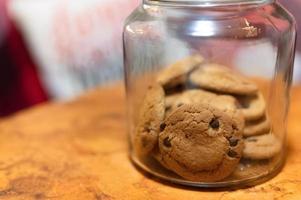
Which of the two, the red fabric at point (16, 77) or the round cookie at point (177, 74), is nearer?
the round cookie at point (177, 74)

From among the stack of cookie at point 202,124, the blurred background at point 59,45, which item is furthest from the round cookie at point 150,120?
the blurred background at point 59,45

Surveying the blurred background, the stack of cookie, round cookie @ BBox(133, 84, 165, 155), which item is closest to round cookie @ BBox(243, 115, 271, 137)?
the stack of cookie

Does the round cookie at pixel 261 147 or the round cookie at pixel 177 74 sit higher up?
the round cookie at pixel 177 74

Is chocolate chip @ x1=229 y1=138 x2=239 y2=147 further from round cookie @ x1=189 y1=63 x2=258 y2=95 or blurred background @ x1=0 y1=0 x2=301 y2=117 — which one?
blurred background @ x1=0 y1=0 x2=301 y2=117

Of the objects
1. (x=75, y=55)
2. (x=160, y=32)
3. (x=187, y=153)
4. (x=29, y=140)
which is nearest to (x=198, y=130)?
(x=187, y=153)

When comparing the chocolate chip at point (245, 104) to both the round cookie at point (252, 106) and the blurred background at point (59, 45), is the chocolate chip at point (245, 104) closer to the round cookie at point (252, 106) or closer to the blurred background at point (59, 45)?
the round cookie at point (252, 106)

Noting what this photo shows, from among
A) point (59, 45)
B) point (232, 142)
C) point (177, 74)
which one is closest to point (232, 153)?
point (232, 142)
